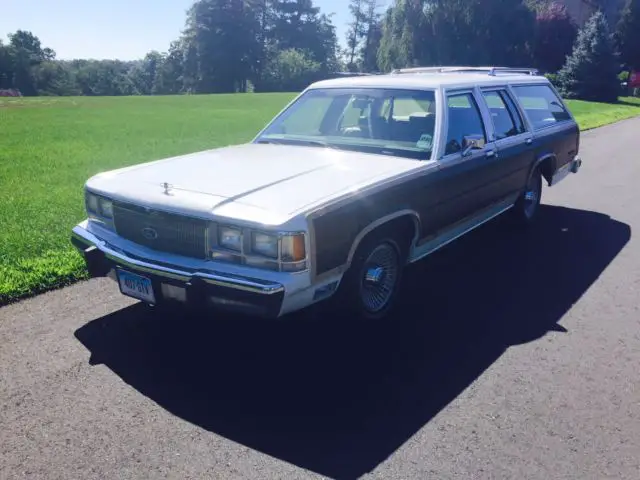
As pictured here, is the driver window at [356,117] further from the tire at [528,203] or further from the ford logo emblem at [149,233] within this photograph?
the tire at [528,203]

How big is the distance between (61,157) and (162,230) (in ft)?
33.0

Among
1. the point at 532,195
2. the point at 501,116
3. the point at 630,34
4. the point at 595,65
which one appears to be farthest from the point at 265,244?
the point at 630,34

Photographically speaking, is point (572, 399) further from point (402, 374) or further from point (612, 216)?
point (612, 216)

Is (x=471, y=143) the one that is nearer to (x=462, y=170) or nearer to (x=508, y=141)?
(x=462, y=170)

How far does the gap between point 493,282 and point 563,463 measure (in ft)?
8.48

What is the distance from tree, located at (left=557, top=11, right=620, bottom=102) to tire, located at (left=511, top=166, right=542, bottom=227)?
1407 inches

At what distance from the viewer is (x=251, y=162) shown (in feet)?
15.3

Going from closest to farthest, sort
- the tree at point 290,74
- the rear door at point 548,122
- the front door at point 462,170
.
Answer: the front door at point 462,170
the rear door at point 548,122
the tree at point 290,74

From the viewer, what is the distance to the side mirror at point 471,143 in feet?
16.2

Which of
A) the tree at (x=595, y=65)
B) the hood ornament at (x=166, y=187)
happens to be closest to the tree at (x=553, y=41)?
the tree at (x=595, y=65)

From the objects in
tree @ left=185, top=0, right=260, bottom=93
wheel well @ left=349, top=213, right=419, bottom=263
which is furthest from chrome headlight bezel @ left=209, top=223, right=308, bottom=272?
tree @ left=185, top=0, right=260, bottom=93

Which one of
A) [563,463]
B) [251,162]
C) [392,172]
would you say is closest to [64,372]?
[251,162]

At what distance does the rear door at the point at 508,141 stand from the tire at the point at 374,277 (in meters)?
1.85

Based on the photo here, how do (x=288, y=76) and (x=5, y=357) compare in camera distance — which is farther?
(x=288, y=76)
